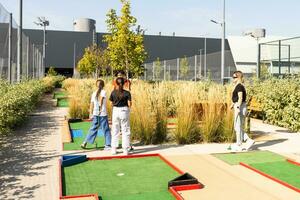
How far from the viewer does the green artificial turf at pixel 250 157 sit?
26.0 feet

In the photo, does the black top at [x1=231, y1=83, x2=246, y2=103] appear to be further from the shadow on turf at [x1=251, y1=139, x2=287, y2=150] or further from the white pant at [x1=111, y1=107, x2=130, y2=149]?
the white pant at [x1=111, y1=107, x2=130, y2=149]

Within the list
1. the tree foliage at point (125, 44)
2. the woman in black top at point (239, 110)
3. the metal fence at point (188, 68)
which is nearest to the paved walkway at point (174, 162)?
the woman in black top at point (239, 110)

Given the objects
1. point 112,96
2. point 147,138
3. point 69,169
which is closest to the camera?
point 69,169

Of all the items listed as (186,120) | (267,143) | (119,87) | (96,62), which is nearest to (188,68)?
(96,62)

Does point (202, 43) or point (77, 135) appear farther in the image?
point (202, 43)

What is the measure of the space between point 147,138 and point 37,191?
4.32 meters

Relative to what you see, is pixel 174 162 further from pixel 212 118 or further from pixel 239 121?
pixel 212 118

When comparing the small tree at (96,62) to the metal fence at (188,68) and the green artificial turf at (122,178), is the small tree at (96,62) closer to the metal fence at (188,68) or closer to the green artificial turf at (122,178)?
the metal fence at (188,68)

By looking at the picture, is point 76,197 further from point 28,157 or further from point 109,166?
point 28,157

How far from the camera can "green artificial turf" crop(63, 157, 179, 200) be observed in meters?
5.70

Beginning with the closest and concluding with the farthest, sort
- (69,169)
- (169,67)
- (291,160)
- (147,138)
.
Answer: (69,169), (291,160), (147,138), (169,67)

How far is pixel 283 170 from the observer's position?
7133 millimetres

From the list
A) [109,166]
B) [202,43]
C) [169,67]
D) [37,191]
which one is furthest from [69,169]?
[202,43]

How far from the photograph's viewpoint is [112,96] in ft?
27.6
